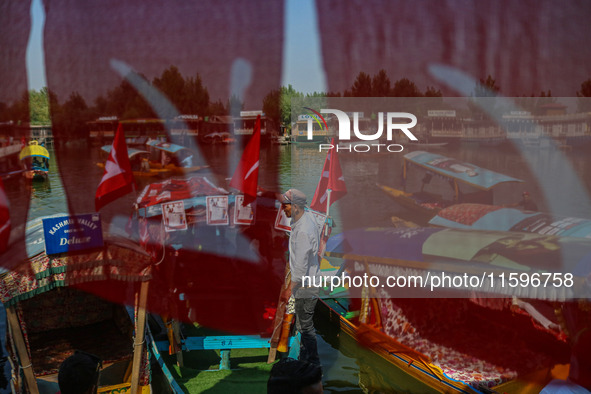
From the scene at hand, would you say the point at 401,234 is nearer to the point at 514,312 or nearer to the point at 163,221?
the point at 514,312

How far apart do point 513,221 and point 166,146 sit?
900cm

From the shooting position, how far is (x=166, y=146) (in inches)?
484

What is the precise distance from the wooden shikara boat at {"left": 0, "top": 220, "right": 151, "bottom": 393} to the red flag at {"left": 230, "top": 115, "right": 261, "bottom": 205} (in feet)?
7.07

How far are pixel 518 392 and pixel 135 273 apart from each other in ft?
14.7

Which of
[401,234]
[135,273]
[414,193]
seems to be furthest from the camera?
[414,193]

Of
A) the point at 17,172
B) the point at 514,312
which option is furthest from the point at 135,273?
the point at 17,172

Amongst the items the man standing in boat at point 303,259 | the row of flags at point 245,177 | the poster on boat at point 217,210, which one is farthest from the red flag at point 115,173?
the man standing in boat at point 303,259

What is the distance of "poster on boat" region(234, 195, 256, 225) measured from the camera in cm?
782

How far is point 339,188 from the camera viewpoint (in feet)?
25.1

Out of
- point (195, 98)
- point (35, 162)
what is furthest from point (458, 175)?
point (35, 162)

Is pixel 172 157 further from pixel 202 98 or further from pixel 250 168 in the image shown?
pixel 250 168

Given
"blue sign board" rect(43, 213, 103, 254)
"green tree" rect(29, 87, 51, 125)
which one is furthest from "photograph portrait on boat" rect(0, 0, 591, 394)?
"green tree" rect(29, 87, 51, 125)

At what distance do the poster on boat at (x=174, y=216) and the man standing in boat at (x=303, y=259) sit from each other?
337cm

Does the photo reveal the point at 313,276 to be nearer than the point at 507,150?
Yes
